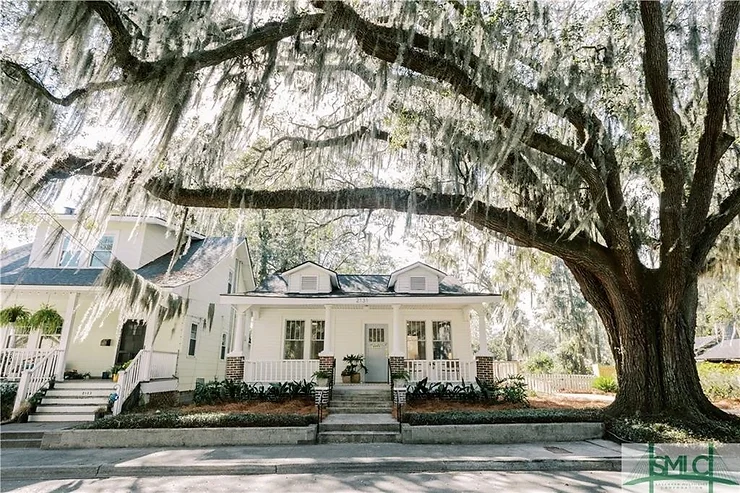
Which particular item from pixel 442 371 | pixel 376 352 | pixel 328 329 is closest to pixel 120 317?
pixel 328 329

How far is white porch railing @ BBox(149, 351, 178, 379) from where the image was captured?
10609 mm

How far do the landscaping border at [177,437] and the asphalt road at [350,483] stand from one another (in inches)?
62.2

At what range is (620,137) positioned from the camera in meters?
6.72

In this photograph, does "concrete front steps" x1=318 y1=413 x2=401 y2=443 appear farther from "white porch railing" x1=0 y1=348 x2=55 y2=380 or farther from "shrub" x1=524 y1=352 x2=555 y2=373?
"shrub" x1=524 y1=352 x2=555 y2=373

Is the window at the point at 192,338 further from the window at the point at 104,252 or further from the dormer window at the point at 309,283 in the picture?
the dormer window at the point at 309,283

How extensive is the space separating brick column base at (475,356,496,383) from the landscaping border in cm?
592

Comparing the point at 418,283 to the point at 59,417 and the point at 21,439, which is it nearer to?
the point at 59,417

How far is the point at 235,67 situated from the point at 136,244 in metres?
9.46

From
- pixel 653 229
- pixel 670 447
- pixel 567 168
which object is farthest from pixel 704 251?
pixel 670 447

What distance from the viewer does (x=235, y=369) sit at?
36.3 feet

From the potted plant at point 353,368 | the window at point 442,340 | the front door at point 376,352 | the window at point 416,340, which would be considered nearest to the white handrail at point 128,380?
the potted plant at point 353,368

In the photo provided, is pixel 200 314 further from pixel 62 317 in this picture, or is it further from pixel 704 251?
pixel 704 251

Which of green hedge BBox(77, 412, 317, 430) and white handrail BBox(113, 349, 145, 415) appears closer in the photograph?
green hedge BBox(77, 412, 317, 430)

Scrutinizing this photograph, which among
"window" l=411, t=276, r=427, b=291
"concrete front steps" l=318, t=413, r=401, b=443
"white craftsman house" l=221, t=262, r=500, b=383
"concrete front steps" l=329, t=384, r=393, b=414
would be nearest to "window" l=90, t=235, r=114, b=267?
"white craftsman house" l=221, t=262, r=500, b=383
